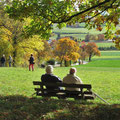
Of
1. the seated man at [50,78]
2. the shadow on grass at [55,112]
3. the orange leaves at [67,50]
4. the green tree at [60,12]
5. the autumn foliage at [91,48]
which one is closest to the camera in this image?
the shadow on grass at [55,112]

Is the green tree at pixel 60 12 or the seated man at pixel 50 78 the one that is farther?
the green tree at pixel 60 12

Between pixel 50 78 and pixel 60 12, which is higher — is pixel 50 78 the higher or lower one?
the lower one

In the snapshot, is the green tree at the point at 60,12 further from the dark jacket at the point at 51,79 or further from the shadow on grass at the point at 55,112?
the shadow on grass at the point at 55,112

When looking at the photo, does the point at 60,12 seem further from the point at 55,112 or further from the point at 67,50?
the point at 67,50

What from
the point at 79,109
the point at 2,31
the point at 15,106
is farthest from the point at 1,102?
the point at 2,31

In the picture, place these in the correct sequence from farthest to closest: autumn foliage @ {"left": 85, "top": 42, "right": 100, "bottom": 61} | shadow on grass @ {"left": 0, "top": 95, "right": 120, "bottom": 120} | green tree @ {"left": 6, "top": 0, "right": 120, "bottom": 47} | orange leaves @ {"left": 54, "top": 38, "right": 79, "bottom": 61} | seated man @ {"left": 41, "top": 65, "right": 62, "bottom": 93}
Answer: autumn foliage @ {"left": 85, "top": 42, "right": 100, "bottom": 61} → orange leaves @ {"left": 54, "top": 38, "right": 79, "bottom": 61} → green tree @ {"left": 6, "top": 0, "right": 120, "bottom": 47} → seated man @ {"left": 41, "top": 65, "right": 62, "bottom": 93} → shadow on grass @ {"left": 0, "top": 95, "right": 120, "bottom": 120}

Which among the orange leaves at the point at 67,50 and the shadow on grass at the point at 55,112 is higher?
the orange leaves at the point at 67,50

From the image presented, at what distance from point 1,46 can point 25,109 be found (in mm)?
33910

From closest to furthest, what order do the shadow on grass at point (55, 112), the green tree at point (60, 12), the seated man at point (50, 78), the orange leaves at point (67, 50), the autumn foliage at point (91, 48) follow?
1. the shadow on grass at point (55, 112)
2. the seated man at point (50, 78)
3. the green tree at point (60, 12)
4. the orange leaves at point (67, 50)
5. the autumn foliage at point (91, 48)

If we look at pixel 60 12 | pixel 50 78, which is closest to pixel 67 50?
pixel 60 12

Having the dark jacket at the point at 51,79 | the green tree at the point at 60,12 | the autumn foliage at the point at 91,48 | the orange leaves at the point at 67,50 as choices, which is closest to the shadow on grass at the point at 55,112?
the dark jacket at the point at 51,79

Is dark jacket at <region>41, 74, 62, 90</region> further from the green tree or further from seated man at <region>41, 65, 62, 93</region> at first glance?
the green tree

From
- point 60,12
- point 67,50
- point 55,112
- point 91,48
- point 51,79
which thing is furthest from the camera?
point 91,48

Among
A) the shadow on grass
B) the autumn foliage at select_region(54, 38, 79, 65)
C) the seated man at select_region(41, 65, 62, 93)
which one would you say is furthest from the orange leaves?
the shadow on grass
